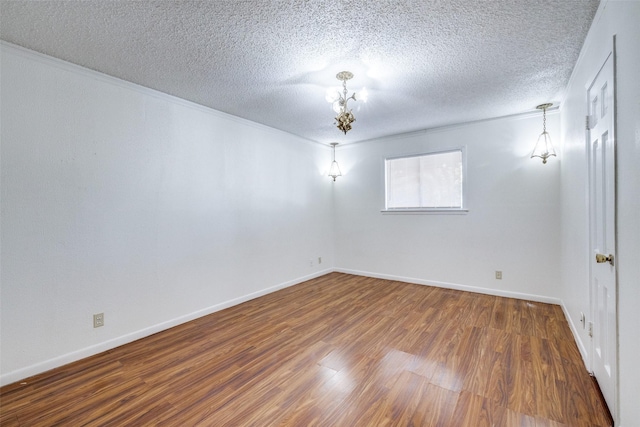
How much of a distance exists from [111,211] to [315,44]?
2343 mm

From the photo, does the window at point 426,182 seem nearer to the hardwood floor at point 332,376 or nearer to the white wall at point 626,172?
the hardwood floor at point 332,376

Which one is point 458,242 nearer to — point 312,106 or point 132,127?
point 312,106

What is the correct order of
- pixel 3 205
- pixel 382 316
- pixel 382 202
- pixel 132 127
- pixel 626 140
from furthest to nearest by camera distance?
pixel 382 202 → pixel 382 316 → pixel 132 127 → pixel 3 205 → pixel 626 140

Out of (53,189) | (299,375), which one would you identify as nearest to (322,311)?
(299,375)

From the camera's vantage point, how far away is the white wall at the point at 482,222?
354 cm

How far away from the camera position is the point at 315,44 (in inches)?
81.0

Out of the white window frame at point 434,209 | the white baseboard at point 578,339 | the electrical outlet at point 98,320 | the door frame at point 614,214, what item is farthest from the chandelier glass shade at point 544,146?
the electrical outlet at point 98,320

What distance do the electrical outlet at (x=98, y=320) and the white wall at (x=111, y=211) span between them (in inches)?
1.5

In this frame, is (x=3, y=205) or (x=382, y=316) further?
(x=382, y=316)

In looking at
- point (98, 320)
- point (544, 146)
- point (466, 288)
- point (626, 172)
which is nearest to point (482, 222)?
point (466, 288)

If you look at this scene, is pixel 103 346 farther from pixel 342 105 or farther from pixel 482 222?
pixel 482 222

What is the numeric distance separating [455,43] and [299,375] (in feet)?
9.15

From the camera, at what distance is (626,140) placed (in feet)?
4.40

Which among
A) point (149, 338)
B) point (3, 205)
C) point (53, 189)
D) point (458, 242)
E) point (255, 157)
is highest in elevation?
point (255, 157)
